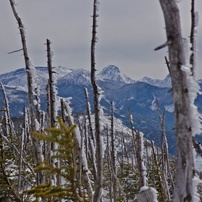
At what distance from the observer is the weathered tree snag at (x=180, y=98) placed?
2162 mm

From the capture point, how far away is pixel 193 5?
348 centimetres

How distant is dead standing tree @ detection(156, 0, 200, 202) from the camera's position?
2.16 m

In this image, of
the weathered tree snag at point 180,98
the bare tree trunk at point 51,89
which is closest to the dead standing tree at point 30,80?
the bare tree trunk at point 51,89

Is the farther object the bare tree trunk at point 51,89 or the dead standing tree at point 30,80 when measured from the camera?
the dead standing tree at point 30,80

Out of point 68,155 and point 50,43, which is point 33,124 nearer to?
point 50,43

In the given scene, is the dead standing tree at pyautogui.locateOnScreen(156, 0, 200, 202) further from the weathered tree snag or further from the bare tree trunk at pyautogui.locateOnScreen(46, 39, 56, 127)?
the bare tree trunk at pyautogui.locateOnScreen(46, 39, 56, 127)

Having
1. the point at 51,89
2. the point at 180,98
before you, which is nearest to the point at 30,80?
the point at 51,89

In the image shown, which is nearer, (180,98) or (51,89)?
(180,98)

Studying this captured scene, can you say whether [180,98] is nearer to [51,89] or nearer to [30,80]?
[51,89]

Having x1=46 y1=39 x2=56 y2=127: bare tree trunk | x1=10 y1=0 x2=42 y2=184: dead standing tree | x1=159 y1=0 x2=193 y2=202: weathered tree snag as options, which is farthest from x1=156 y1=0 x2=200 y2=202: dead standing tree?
x1=10 y1=0 x2=42 y2=184: dead standing tree

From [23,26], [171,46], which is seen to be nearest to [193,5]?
[171,46]

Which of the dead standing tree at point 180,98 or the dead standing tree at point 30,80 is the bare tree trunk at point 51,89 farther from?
the dead standing tree at point 180,98

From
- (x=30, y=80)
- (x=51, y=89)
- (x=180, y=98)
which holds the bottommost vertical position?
(x=180, y=98)

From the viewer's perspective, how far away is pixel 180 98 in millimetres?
2164
